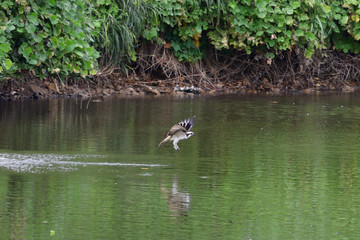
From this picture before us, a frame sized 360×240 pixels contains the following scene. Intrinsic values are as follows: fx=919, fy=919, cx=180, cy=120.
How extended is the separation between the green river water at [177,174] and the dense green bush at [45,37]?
0.80 metres

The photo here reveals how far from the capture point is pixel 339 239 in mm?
6371

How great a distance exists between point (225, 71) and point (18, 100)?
544 cm

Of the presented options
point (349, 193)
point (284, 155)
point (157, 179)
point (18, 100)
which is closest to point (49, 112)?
point (18, 100)

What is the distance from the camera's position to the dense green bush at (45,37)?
13391mm

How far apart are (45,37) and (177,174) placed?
17.7 ft

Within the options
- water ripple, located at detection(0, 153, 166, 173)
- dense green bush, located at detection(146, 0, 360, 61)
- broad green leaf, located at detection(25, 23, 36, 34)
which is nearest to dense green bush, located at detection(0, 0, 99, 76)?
broad green leaf, located at detection(25, 23, 36, 34)

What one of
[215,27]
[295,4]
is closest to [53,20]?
[215,27]

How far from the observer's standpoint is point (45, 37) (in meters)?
13.7

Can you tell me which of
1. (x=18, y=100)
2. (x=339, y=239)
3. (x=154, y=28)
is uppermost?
(x=154, y=28)

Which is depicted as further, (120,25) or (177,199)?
(120,25)

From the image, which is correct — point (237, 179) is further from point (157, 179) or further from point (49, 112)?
point (49, 112)

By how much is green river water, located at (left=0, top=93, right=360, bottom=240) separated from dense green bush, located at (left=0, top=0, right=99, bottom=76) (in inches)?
31.4

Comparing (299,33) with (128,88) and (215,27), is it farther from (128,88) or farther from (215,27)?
(128,88)

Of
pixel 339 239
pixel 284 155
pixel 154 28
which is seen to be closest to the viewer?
pixel 339 239
